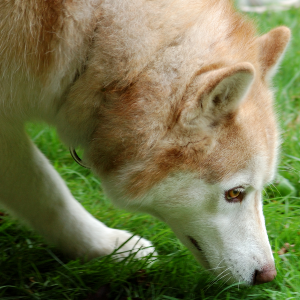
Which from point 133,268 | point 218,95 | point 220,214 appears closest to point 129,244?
point 133,268

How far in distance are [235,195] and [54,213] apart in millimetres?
1416

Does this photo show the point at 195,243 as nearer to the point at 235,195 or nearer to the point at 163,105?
the point at 235,195

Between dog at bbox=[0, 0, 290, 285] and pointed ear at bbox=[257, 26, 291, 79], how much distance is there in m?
0.02

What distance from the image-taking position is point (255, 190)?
3.01m

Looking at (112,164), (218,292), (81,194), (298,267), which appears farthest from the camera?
(81,194)

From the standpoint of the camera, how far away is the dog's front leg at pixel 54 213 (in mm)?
3463

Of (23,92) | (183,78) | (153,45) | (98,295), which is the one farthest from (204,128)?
(98,295)

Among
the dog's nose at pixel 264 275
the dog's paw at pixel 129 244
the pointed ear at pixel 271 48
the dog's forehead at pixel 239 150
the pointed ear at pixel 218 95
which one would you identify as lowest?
the dog's nose at pixel 264 275

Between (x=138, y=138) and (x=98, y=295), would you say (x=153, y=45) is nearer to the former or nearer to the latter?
(x=138, y=138)

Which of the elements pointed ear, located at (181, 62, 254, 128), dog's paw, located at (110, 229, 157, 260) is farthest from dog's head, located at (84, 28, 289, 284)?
dog's paw, located at (110, 229, 157, 260)

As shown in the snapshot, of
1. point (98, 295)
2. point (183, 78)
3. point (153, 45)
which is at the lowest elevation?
point (98, 295)

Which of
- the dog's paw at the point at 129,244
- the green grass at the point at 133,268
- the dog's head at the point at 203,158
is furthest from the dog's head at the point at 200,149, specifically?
the dog's paw at the point at 129,244

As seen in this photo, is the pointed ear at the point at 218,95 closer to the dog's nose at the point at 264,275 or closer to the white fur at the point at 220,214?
the white fur at the point at 220,214

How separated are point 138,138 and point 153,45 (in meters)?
0.54
